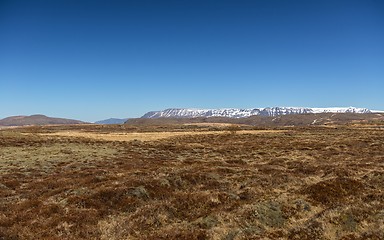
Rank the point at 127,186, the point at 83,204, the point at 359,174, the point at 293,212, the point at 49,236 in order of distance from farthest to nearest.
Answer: the point at 359,174 < the point at 127,186 < the point at 83,204 < the point at 293,212 < the point at 49,236

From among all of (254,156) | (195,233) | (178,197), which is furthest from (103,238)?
(254,156)

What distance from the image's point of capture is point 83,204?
1820 centimetres

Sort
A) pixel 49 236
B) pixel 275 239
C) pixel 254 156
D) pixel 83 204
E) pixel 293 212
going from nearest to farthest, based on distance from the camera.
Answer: pixel 275 239
pixel 49 236
pixel 293 212
pixel 83 204
pixel 254 156

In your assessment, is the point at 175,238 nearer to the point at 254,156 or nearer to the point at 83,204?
the point at 83,204

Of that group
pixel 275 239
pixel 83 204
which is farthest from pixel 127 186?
pixel 275 239

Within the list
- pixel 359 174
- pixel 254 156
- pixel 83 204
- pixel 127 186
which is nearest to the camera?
pixel 83 204

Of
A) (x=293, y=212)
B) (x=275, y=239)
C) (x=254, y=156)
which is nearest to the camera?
(x=275, y=239)

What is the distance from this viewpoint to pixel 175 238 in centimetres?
1325

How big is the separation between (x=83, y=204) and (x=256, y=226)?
435 inches

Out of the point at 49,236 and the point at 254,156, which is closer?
the point at 49,236

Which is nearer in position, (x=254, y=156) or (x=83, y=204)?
(x=83, y=204)

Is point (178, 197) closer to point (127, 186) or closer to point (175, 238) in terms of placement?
point (127, 186)

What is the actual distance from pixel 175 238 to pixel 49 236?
6.23m

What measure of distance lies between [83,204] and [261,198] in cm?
1181
